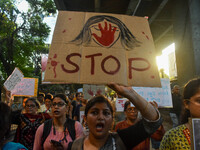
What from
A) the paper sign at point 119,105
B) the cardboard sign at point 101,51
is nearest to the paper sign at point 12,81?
the cardboard sign at point 101,51

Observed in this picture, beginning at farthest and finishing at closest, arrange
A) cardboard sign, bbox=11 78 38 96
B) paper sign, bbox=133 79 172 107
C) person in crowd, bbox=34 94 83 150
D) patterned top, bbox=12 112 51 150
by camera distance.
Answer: cardboard sign, bbox=11 78 38 96 < paper sign, bbox=133 79 172 107 < patterned top, bbox=12 112 51 150 < person in crowd, bbox=34 94 83 150

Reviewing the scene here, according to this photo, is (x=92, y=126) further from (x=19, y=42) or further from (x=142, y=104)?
(x=19, y=42)

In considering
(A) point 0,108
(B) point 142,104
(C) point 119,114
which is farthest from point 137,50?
(C) point 119,114

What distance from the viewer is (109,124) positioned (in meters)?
1.54

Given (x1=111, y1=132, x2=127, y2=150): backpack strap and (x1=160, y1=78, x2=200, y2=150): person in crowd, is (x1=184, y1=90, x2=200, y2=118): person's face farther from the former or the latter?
(x1=111, y1=132, x2=127, y2=150): backpack strap

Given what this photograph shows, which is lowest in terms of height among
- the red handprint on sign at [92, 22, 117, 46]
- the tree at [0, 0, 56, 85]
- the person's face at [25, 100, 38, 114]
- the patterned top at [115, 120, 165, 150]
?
the patterned top at [115, 120, 165, 150]

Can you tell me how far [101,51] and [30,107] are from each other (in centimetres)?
224

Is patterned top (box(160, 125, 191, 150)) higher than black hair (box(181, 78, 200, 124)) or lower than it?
lower

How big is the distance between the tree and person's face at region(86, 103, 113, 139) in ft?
45.5

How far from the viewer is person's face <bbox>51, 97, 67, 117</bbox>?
2667 millimetres

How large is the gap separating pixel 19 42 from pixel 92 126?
49.1 feet

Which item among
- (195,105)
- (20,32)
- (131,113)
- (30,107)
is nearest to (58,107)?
(30,107)

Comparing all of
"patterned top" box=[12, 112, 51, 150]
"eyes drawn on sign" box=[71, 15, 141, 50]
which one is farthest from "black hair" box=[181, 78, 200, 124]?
"patterned top" box=[12, 112, 51, 150]

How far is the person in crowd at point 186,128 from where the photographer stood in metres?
1.49
